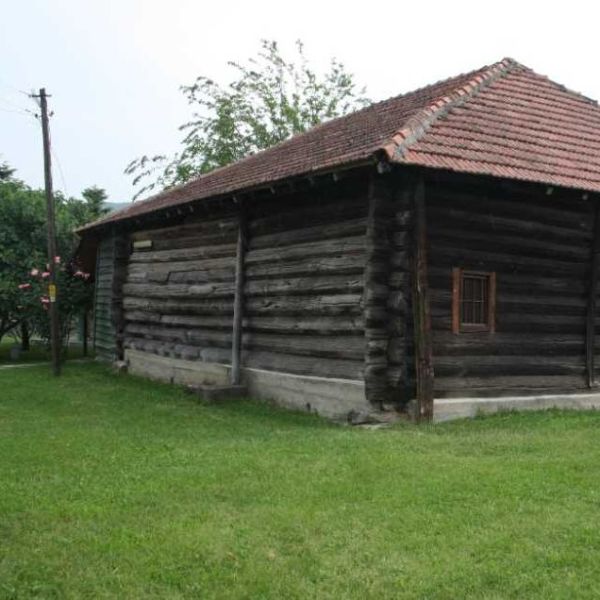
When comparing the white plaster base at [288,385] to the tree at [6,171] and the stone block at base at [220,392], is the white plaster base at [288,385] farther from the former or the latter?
the tree at [6,171]

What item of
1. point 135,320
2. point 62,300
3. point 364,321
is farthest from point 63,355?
point 364,321

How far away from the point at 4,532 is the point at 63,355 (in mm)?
16174

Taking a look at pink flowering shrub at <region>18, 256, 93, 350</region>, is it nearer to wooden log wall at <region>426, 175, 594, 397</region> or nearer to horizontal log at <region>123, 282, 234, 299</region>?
horizontal log at <region>123, 282, 234, 299</region>

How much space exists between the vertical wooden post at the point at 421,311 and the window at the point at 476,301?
83 centimetres

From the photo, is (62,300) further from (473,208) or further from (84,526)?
(84,526)

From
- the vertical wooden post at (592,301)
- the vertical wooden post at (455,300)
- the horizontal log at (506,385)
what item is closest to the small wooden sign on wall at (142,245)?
the vertical wooden post at (455,300)

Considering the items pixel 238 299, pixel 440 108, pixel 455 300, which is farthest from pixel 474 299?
pixel 238 299

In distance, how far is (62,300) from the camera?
2059cm

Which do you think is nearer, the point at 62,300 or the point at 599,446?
the point at 599,446

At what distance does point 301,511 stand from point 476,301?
5.41 metres

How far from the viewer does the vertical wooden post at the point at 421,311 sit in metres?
9.16

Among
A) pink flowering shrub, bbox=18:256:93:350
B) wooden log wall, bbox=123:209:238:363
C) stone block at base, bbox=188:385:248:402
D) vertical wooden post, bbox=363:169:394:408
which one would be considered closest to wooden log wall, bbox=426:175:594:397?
vertical wooden post, bbox=363:169:394:408

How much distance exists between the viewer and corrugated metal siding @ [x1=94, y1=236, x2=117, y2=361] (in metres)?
18.4

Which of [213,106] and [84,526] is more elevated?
[213,106]
